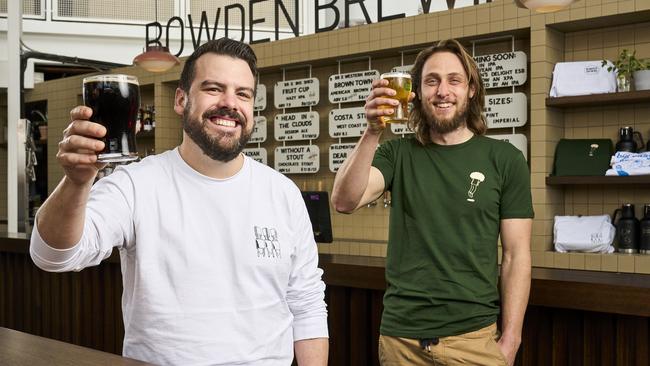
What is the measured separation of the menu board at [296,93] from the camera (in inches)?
255

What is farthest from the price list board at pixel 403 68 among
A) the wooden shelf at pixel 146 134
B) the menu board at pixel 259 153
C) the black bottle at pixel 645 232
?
the wooden shelf at pixel 146 134

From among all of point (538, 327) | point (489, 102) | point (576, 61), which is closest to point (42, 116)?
point (489, 102)

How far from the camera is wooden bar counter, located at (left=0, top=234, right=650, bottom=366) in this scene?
2.67m

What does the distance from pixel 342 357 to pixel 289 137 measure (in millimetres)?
3493

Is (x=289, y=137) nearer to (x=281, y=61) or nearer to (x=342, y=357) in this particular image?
(x=281, y=61)

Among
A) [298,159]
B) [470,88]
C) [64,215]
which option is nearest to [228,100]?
[64,215]

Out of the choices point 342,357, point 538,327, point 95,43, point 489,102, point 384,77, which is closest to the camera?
point 384,77

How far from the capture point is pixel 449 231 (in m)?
2.11

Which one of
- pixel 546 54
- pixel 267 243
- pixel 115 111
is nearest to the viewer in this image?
pixel 115 111

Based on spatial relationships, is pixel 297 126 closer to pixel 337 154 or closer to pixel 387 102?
pixel 337 154

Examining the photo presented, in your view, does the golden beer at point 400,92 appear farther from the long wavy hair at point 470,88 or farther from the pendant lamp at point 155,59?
the pendant lamp at point 155,59

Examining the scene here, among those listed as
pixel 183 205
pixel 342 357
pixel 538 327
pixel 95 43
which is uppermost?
pixel 95 43

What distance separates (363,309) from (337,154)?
3.03 meters

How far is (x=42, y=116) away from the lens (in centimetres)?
934
